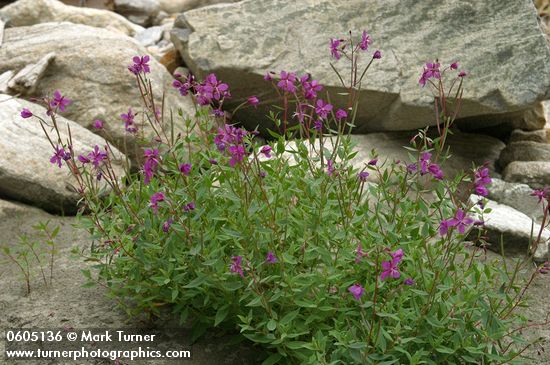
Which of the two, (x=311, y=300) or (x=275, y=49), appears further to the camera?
(x=275, y=49)

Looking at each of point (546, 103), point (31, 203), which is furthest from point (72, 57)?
point (546, 103)

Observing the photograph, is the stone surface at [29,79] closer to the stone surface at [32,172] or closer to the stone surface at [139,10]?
the stone surface at [32,172]

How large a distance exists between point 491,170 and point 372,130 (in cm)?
106

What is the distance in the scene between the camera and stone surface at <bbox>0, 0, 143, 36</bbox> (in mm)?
9172

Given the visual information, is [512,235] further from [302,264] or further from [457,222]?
[457,222]

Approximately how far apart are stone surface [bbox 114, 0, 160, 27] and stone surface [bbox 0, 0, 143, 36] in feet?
6.57

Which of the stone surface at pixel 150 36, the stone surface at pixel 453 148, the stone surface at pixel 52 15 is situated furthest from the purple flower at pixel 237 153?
the stone surface at pixel 150 36

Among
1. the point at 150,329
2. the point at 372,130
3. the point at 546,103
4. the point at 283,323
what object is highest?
the point at 283,323

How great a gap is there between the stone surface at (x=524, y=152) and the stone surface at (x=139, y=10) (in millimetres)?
8491

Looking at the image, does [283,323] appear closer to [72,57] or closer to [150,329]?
[150,329]

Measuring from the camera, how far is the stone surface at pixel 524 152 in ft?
20.5

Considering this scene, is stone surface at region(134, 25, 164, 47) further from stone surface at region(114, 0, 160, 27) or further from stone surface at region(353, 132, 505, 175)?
stone surface at region(353, 132, 505, 175)

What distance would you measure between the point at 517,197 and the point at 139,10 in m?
9.68

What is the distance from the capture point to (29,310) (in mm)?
3754
